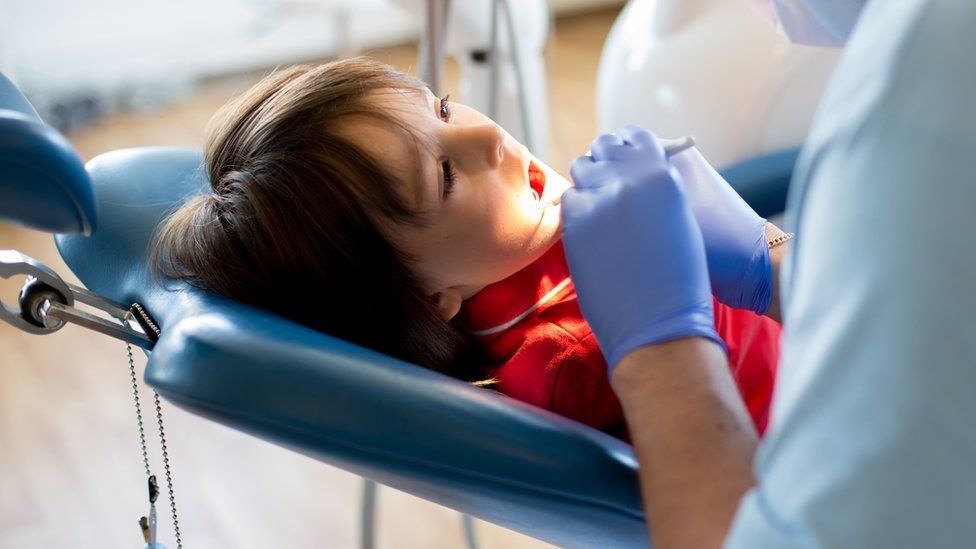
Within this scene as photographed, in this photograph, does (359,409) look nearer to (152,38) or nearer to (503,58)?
(503,58)

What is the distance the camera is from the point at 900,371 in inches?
23.5

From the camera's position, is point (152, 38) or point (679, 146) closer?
point (679, 146)

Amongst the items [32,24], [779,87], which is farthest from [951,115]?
[32,24]

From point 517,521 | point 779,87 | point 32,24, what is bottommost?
point 32,24

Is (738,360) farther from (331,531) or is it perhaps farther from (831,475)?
(331,531)

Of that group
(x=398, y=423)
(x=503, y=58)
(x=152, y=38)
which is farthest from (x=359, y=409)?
(x=152, y=38)

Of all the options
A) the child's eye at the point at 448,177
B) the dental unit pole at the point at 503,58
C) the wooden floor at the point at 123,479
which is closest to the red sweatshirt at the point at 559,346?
the child's eye at the point at 448,177

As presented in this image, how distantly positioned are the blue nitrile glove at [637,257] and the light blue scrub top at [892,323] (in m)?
0.19

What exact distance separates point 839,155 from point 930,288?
0.31ft

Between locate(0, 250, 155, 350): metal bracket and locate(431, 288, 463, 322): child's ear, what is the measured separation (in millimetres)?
308

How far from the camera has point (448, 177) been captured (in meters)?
1.03

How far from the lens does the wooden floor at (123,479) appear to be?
1.93 m

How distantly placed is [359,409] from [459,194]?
0.88 ft

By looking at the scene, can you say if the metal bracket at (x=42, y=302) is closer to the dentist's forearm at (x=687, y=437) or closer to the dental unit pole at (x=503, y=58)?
the dentist's forearm at (x=687, y=437)
